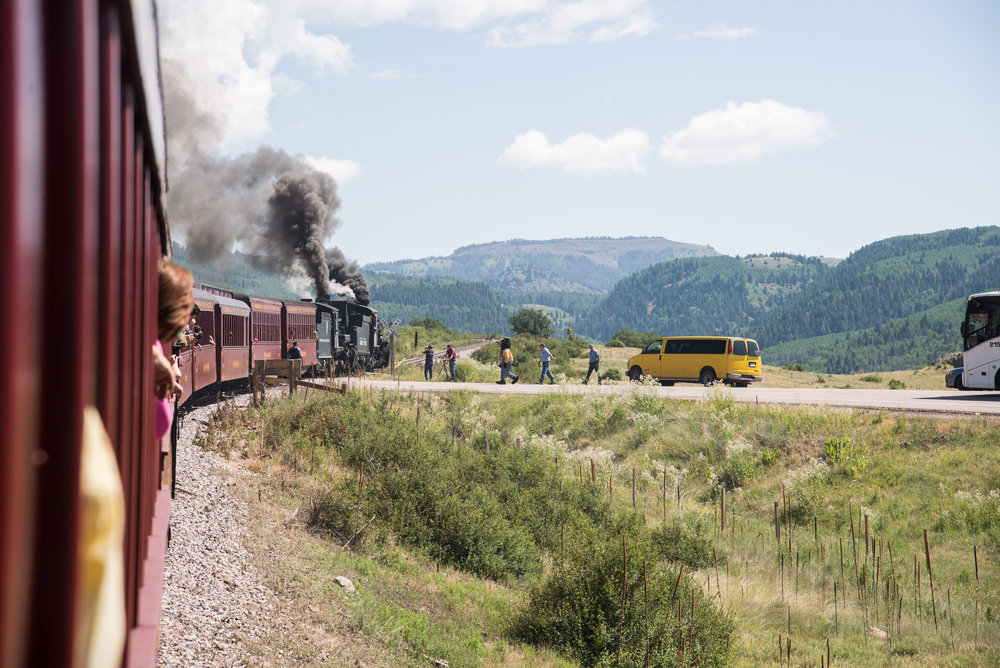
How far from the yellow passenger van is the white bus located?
6011 mm

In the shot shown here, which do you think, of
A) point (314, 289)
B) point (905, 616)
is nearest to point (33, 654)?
point (905, 616)

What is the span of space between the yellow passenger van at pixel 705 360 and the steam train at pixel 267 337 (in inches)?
422

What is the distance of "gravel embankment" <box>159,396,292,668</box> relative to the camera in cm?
592

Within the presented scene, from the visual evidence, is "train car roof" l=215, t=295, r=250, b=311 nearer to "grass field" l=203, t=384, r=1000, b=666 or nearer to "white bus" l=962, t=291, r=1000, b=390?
"grass field" l=203, t=384, r=1000, b=666

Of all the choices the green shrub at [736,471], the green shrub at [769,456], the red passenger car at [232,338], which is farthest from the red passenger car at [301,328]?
the green shrub at [769,456]

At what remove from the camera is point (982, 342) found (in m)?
21.8

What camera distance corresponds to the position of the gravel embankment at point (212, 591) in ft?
19.4

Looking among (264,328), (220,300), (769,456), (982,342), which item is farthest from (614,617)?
(982,342)

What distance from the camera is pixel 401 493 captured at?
1239cm

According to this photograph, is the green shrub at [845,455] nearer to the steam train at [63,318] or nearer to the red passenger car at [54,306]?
the steam train at [63,318]

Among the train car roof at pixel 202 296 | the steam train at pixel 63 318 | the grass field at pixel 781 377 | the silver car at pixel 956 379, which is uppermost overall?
the train car roof at pixel 202 296

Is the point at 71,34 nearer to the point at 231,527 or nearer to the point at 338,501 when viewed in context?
the point at 231,527

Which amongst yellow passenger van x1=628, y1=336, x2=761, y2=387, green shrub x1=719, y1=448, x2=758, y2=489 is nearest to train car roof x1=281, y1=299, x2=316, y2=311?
yellow passenger van x1=628, y1=336, x2=761, y2=387

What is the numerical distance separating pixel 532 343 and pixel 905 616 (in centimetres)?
3799
